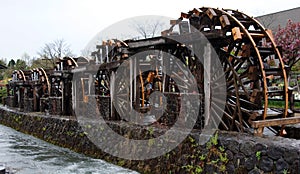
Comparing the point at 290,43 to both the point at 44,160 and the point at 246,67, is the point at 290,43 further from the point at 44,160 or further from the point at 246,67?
the point at 44,160

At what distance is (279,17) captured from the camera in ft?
102

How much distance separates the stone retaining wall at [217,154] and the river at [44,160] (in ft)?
1.13

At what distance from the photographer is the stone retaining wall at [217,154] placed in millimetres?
5215

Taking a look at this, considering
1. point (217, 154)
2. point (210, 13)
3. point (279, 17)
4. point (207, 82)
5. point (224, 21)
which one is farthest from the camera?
point (279, 17)

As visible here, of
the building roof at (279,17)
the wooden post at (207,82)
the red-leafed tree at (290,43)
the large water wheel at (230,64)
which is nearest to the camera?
the large water wheel at (230,64)

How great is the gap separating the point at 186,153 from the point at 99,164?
291 cm

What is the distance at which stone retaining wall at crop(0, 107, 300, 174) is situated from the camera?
521 cm

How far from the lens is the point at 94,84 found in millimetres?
13672

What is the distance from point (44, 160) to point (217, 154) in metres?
5.47

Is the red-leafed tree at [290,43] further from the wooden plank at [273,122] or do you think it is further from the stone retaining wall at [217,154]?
the stone retaining wall at [217,154]

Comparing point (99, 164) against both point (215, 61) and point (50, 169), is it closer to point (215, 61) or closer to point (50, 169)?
point (50, 169)

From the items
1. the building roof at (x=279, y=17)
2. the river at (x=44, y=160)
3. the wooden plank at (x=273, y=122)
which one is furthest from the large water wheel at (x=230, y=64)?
the building roof at (x=279, y=17)

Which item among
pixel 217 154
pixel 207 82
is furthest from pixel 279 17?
pixel 217 154

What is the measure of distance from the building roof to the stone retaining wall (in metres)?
23.7
